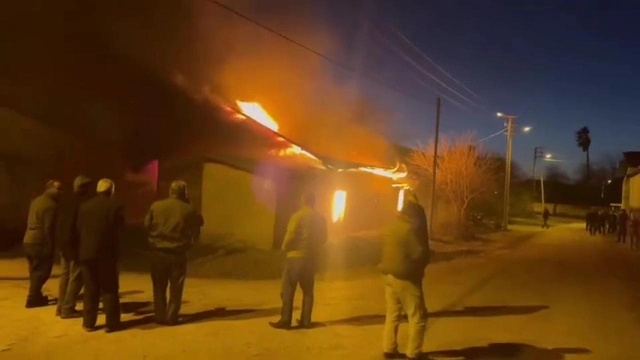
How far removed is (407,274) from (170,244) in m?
2.91

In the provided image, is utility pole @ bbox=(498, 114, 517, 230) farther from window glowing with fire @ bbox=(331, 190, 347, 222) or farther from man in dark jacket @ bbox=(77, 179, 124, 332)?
man in dark jacket @ bbox=(77, 179, 124, 332)

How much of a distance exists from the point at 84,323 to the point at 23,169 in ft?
41.4

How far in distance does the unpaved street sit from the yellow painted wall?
14.6 ft

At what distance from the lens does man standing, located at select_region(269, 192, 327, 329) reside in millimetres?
8703

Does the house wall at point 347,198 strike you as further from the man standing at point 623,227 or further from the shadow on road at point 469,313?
the man standing at point 623,227

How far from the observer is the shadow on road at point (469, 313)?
31.3 ft

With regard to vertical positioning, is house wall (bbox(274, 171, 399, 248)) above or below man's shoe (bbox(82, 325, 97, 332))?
above

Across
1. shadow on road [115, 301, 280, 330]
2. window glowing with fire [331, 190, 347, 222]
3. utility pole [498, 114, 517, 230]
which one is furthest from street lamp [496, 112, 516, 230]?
shadow on road [115, 301, 280, 330]

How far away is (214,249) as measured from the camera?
17.2 meters

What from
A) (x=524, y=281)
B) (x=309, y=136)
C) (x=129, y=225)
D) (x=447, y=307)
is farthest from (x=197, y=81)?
(x=447, y=307)

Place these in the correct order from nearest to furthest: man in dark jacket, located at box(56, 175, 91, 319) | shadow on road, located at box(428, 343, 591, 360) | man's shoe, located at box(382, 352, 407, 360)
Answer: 1. man's shoe, located at box(382, 352, 407, 360)
2. shadow on road, located at box(428, 343, 591, 360)
3. man in dark jacket, located at box(56, 175, 91, 319)

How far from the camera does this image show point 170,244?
28.2ft

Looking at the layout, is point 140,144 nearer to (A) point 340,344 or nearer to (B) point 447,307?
(B) point 447,307

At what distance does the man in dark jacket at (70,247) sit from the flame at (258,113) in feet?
48.3
